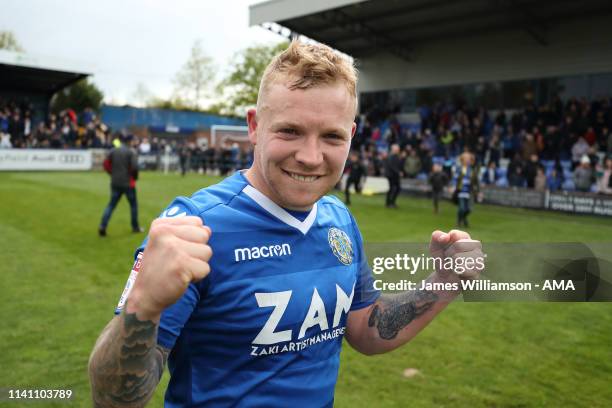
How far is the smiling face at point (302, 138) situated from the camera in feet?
4.92

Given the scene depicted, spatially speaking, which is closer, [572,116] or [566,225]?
[566,225]

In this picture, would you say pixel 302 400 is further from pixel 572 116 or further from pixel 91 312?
pixel 572 116

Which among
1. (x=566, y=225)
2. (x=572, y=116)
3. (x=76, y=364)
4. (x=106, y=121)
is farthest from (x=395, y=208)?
(x=106, y=121)

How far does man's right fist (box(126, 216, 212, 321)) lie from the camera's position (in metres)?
1.17

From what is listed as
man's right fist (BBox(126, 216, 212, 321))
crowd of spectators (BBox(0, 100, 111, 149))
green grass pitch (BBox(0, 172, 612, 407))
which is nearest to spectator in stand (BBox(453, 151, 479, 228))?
green grass pitch (BBox(0, 172, 612, 407))

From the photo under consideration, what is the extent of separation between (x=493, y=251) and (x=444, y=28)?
79.0 ft

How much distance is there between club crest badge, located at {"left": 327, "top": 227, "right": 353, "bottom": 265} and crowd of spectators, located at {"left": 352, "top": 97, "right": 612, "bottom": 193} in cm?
1571

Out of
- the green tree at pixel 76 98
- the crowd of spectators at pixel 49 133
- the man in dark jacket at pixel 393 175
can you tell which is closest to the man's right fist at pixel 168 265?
the man in dark jacket at pixel 393 175

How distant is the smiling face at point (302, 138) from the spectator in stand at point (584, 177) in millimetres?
18173

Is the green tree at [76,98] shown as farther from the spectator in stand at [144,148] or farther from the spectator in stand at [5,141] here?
the spectator in stand at [5,141]

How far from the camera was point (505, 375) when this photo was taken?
167 inches

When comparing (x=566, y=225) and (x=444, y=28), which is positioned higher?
(x=444, y=28)

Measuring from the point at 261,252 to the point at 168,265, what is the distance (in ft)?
1.51

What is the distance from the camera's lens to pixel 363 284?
78.0 inches
